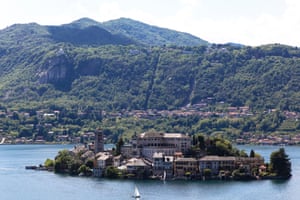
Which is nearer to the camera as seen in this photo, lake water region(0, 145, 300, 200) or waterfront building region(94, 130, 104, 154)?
lake water region(0, 145, 300, 200)

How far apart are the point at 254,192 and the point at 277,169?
1515cm

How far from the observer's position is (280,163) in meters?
94.4

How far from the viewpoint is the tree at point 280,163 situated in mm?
93750

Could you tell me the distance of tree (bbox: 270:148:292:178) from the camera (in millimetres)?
93750

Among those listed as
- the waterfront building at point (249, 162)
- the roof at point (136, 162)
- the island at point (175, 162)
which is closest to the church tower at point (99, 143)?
the island at point (175, 162)

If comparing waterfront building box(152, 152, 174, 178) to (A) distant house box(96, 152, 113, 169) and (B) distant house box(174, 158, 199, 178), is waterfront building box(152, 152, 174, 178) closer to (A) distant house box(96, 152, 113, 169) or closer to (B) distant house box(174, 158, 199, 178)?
(B) distant house box(174, 158, 199, 178)

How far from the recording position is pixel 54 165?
10806cm

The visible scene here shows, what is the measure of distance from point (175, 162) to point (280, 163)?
39.6ft

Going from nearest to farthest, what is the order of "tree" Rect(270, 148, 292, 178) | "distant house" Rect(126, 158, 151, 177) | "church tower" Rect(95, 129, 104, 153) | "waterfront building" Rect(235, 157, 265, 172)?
1. "tree" Rect(270, 148, 292, 178)
2. "distant house" Rect(126, 158, 151, 177)
3. "waterfront building" Rect(235, 157, 265, 172)
4. "church tower" Rect(95, 129, 104, 153)

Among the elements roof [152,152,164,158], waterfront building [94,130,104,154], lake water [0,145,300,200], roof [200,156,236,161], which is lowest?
lake water [0,145,300,200]

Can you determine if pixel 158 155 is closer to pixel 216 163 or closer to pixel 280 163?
pixel 216 163

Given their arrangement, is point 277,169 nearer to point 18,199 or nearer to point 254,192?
point 254,192

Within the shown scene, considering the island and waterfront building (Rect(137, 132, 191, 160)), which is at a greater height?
waterfront building (Rect(137, 132, 191, 160))

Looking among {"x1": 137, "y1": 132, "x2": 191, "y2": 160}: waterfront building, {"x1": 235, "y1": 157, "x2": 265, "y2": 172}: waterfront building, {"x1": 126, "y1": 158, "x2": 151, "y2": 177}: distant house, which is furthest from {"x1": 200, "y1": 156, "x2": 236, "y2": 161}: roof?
{"x1": 126, "y1": 158, "x2": 151, "y2": 177}: distant house
